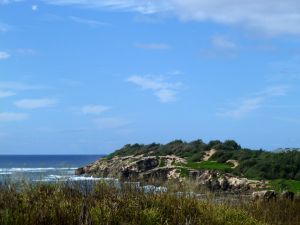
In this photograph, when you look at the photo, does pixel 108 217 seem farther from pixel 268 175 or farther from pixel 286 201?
pixel 268 175

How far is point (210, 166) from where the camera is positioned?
48.8m

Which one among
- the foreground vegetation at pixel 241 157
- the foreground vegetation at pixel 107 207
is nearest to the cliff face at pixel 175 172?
the foreground vegetation at pixel 241 157

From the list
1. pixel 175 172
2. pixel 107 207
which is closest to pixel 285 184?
pixel 175 172

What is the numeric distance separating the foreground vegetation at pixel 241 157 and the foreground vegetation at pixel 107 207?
28504mm

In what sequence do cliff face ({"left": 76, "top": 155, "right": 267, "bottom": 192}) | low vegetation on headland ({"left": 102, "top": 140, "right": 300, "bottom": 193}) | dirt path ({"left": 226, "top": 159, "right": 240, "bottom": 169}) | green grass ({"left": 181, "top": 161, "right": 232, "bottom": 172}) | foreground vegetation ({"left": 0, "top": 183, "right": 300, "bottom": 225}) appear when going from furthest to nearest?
dirt path ({"left": 226, "top": 159, "right": 240, "bottom": 169}) → green grass ({"left": 181, "top": 161, "right": 232, "bottom": 172}) → low vegetation on headland ({"left": 102, "top": 140, "right": 300, "bottom": 193}) → cliff face ({"left": 76, "top": 155, "right": 267, "bottom": 192}) → foreground vegetation ({"left": 0, "top": 183, "right": 300, "bottom": 225})

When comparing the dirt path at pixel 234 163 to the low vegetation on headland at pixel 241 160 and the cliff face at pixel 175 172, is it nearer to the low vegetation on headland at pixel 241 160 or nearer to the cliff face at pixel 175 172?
the low vegetation on headland at pixel 241 160

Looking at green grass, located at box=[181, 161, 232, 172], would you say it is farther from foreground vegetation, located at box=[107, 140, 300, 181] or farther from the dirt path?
the dirt path

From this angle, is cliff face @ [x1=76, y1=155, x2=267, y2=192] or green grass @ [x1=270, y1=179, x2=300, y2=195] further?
cliff face @ [x1=76, y1=155, x2=267, y2=192]

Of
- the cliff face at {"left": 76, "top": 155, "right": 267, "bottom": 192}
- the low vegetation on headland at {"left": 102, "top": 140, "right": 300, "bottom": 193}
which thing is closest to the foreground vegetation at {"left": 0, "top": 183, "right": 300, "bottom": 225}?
the cliff face at {"left": 76, "top": 155, "right": 267, "bottom": 192}

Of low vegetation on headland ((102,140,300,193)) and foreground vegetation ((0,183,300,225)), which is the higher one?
low vegetation on headland ((102,140,300,193))

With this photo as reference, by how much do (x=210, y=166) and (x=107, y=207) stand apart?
3826cm

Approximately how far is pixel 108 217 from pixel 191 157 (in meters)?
44.3

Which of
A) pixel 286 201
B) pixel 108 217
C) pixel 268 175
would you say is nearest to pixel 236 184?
pixel 268 175

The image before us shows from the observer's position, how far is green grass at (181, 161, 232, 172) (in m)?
46.7
